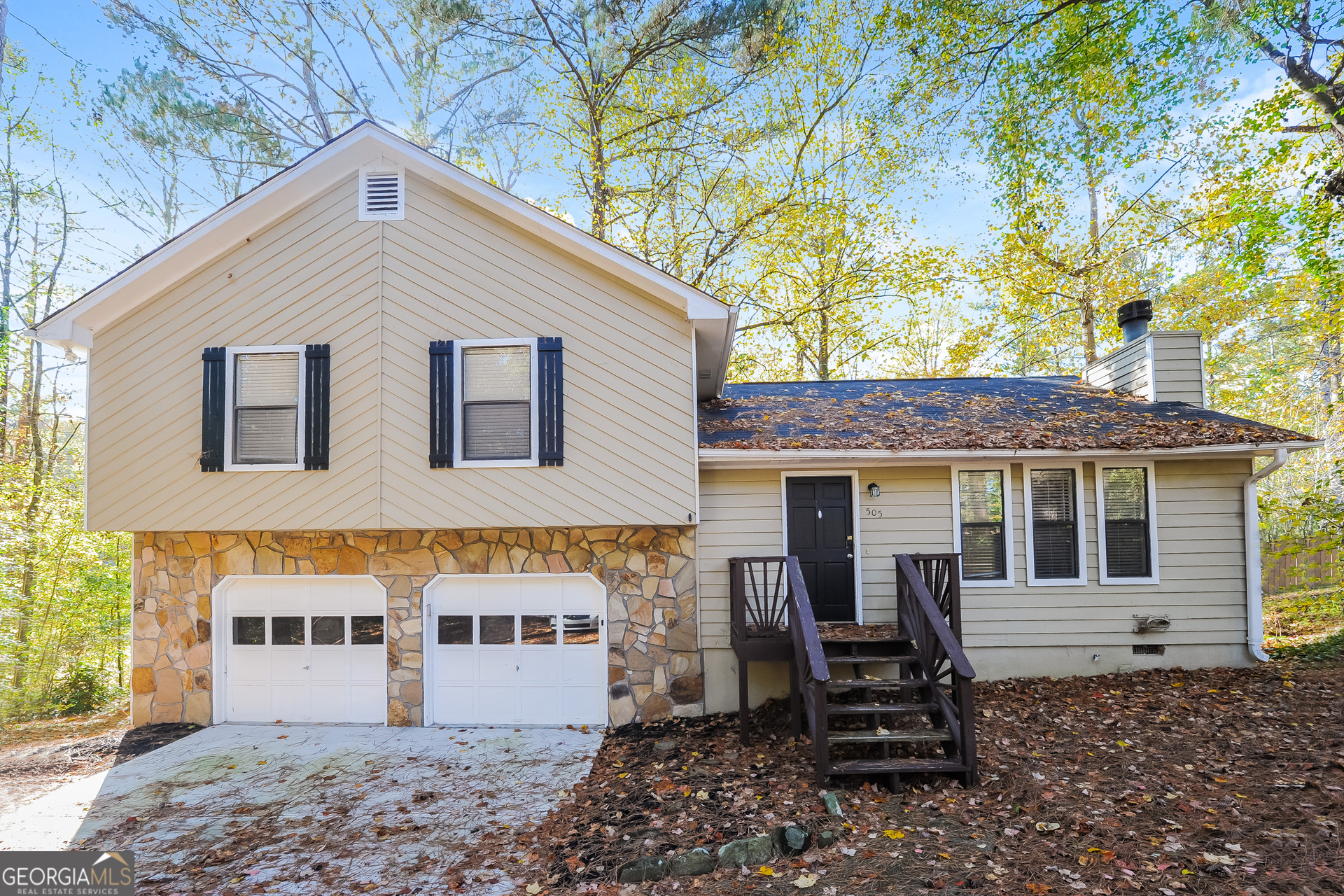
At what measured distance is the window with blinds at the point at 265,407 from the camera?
22.5 ft

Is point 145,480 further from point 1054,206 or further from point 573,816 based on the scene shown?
point 1054,206

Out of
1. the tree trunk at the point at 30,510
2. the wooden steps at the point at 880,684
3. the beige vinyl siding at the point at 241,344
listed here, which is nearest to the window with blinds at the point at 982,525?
the wooden steps at the point at 880,684

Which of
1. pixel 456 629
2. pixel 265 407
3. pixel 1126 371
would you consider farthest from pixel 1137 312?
pixel 265 407

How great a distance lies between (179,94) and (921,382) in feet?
51.7

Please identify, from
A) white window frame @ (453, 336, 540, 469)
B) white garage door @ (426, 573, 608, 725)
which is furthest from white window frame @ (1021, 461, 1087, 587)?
white window frame @ (453, 336, 540, 469)

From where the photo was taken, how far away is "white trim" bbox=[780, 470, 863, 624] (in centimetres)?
747

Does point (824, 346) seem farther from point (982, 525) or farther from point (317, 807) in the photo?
point (317, 807)

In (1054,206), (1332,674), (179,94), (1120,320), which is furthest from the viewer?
(1054,206)

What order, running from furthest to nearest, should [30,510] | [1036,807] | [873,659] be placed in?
[30,510] < [873,659] < [1036,807]

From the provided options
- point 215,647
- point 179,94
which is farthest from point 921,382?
point 179,94

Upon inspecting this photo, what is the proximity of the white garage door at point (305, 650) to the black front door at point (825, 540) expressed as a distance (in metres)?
4.78

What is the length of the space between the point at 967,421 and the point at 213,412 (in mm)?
8553

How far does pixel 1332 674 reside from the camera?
7164 millimetres

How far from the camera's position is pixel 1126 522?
764cm
